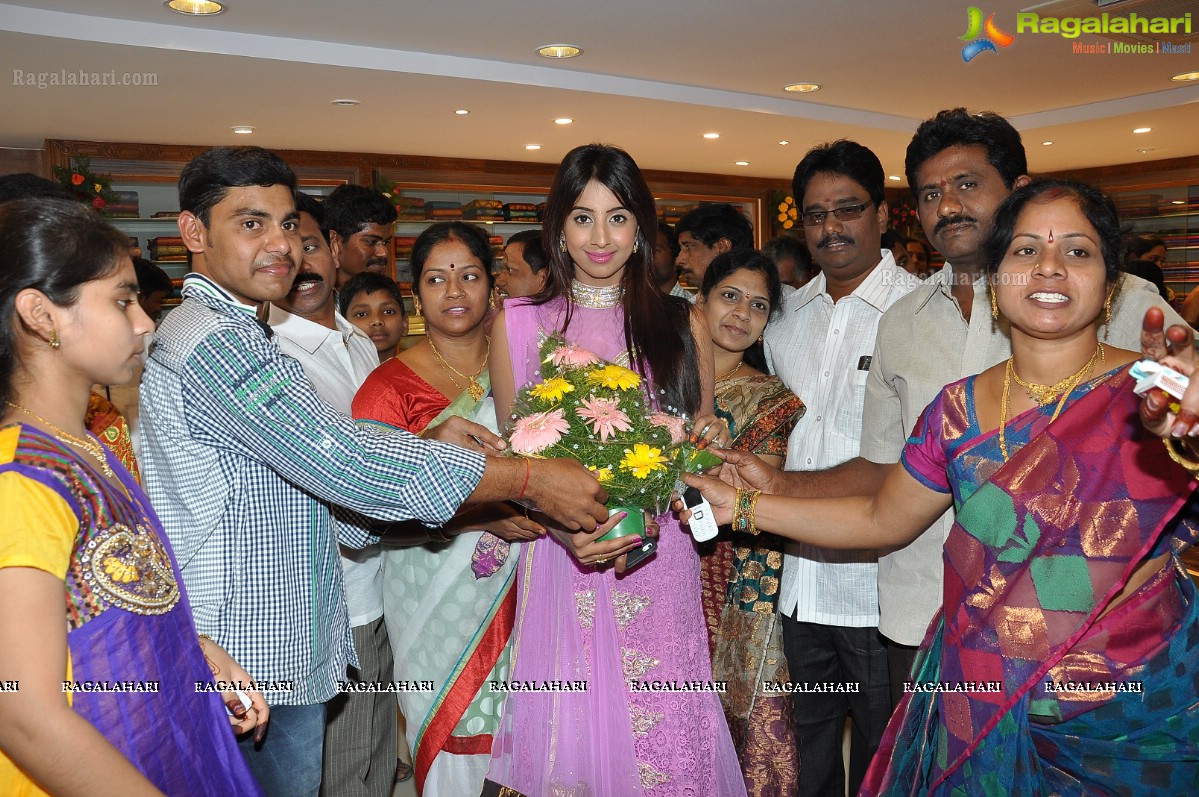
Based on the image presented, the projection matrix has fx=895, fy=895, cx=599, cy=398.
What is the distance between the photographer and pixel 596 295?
234 cm

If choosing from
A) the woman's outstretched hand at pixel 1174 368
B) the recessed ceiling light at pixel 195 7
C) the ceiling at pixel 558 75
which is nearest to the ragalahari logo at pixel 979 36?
the ceiling at pixel 558 75

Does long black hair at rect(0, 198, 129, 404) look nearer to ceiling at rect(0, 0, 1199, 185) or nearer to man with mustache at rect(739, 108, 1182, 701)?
man with mustache at rect(739, 108, 1182, 701)

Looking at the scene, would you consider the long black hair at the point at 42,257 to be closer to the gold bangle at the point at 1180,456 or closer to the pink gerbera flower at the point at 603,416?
the pink gerbera flower at the point at 603,416

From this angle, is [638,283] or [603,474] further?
[638,283]

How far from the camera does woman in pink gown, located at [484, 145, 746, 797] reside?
2078 millimetres

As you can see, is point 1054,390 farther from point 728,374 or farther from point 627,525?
point 728,374

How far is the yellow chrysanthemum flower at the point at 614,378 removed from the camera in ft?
6.32

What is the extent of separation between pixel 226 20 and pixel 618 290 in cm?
395

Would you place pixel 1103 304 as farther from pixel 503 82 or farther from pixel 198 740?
pixel 503 82

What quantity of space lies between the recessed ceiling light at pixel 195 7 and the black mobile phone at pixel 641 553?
166 inches

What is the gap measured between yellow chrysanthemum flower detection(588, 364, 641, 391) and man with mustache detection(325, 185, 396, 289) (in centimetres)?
251

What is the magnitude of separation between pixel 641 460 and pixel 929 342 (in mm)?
915

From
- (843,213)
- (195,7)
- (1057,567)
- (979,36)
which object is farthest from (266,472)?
(979,36)

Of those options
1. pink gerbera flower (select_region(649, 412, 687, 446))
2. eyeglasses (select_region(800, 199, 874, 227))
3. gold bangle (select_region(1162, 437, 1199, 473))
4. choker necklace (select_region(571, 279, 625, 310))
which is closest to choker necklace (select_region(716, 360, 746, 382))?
eyeglasses (select_region(800, 199, 874, 227))
